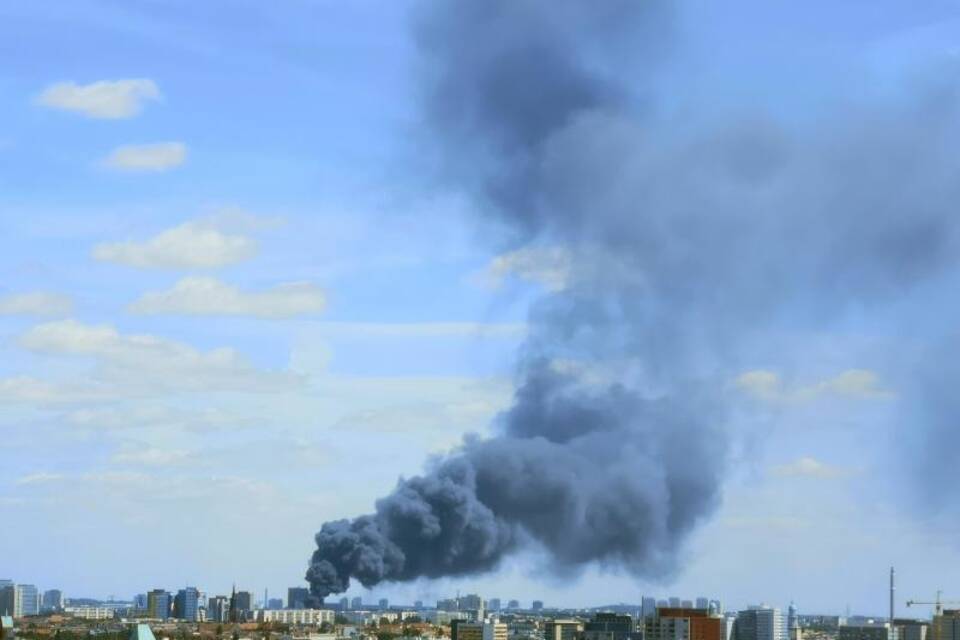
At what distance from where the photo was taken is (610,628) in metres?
168

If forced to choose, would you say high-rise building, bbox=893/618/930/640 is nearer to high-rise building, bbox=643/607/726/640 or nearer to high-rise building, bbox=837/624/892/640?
high-rise building, bbox=837/624/892/640

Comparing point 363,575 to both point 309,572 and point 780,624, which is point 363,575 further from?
point 780,624

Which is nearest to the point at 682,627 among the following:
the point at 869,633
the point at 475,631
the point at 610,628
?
the point at 610,628

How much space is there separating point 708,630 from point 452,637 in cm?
2795

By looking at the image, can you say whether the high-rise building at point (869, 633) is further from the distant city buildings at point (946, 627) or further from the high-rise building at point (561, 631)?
the high-rise building at point (561, 631)

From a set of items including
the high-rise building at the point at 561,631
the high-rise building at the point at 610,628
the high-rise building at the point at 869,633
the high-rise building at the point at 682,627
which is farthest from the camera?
the high-rise building at the point at 561,631

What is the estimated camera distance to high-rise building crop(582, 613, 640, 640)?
16188 cm

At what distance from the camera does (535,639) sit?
611ft

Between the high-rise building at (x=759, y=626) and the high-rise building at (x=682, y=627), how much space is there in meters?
33.1

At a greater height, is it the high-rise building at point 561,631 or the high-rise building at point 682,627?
the high-rise building at point 682,627

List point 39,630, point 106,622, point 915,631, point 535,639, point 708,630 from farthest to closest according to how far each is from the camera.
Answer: point 106,622 → point 535,639 → point 39,630 → point 915,631 → point 708,630

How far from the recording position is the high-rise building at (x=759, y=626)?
7264 inches

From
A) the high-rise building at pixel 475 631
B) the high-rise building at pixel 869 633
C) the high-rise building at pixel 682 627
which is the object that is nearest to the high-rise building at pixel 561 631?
the high-rise building at pixel 475 631

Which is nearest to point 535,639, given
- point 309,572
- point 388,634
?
point 388,634
